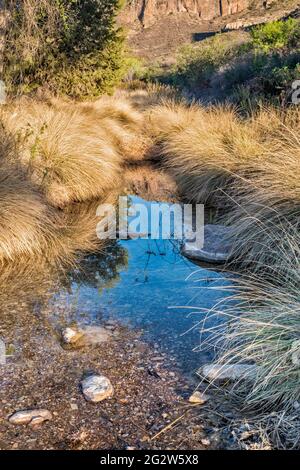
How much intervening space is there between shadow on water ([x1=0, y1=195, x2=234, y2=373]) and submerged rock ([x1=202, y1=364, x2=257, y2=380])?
15 centimetres

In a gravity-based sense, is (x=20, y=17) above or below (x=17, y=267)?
above

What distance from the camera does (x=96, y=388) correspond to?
266 centimetres

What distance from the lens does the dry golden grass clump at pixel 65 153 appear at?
253 inches

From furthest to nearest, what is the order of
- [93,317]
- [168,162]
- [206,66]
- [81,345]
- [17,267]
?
[206,66], [168,162], [17,267], [93,317], [81,345]

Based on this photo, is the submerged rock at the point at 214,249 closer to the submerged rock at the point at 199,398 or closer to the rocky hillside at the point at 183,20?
the submerged rock at the point at 199,398

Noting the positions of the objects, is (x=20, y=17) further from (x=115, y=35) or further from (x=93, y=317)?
(x=93, y=317)

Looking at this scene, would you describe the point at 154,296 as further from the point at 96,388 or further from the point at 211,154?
the point at 211,154

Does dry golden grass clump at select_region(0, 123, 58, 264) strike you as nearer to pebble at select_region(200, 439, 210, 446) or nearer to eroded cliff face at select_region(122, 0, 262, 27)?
pebble at select_region(200, 439, 210, 446)

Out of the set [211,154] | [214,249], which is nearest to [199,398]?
[214,249]

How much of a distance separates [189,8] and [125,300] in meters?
52.4

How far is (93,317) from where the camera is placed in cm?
353

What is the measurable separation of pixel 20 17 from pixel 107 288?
5648 millimetres

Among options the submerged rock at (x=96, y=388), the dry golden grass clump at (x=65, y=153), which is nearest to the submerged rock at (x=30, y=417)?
the submerged rock at (x=96, y=388)
